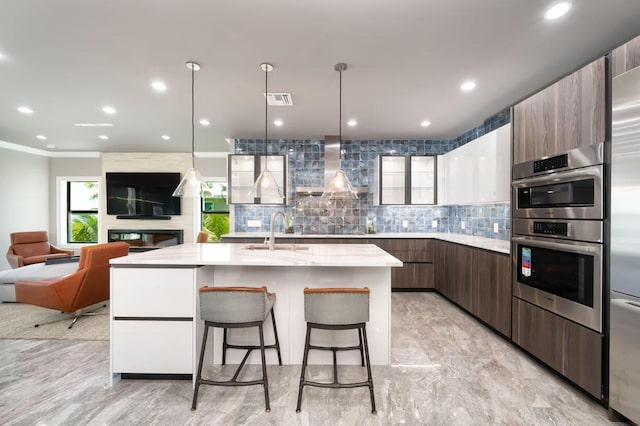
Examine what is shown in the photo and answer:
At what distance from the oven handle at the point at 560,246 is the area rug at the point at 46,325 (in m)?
4.03

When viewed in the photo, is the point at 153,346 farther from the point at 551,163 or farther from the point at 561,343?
the point at 551,163

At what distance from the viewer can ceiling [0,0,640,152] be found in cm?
184

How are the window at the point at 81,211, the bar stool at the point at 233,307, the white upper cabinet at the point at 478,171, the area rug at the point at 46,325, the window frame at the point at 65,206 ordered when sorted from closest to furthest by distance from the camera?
the bar stool at the point at 233,307 → the area rug at the point at 46,325 → the white upper cabinet at the point at 478,171 → the window frame at the point at 65,206 → the window at the point at 81,211

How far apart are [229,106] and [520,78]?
10.0ft

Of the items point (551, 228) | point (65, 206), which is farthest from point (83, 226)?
point (551, 228)

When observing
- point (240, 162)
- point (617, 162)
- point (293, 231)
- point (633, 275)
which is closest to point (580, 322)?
point (633, 275)

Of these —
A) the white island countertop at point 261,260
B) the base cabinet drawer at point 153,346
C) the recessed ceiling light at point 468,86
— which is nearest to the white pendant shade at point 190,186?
the white island countertop at point 261,260

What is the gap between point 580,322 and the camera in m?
1.94

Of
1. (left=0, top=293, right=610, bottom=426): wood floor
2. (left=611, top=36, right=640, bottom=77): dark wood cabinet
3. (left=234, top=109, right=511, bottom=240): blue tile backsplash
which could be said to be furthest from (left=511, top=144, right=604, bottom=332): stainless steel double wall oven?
(left=234, top=109, right=511, bottom=240): blue tile backsplash

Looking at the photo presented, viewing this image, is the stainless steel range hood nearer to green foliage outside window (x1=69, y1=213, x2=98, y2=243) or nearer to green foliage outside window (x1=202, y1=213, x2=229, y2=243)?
green foliage outside window (x1=202, y1=213, x2=229, y2=243)

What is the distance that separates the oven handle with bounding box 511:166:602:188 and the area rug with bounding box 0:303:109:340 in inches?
164

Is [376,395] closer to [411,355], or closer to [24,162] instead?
[411,355]

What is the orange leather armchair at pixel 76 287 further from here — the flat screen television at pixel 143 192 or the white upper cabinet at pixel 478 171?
the white upper cabinet at pixel 478 171

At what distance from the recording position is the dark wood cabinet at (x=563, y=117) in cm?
182
